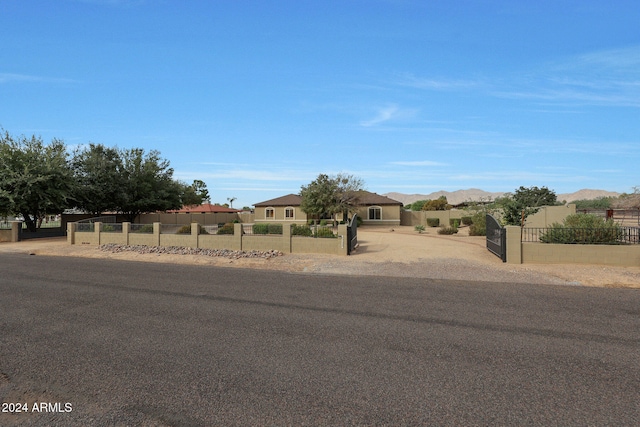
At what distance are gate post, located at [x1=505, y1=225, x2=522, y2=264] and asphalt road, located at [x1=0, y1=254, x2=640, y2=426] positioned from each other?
516 cm

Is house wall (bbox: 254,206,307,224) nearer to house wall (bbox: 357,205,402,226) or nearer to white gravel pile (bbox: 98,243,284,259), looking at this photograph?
house wall (bbox: 357,205,402,226)

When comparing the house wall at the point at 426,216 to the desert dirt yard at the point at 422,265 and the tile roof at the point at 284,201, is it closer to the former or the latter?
the tile roof at the point at 284,201

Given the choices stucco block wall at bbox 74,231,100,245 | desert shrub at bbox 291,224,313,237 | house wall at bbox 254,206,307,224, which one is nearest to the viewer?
desert shrub at bbox 291,224,313,237

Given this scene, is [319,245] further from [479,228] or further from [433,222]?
[433,222]

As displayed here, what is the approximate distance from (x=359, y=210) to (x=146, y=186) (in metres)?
24.3

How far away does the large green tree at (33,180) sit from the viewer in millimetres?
28219

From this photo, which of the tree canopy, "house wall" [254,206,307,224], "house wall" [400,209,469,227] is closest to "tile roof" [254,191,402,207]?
"house wall" [254,206,307,224]

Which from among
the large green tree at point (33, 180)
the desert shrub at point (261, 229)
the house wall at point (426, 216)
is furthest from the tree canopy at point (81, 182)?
the house wall at point (426, 216)

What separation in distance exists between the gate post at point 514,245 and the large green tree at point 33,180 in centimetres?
3164

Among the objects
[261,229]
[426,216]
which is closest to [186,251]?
[261,229]

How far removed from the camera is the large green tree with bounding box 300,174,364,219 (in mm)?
41562

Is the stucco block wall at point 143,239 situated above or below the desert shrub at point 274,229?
below

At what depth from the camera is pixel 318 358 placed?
223 inches

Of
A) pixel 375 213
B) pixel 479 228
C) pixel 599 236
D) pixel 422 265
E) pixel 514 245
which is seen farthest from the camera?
pixel 375 213
